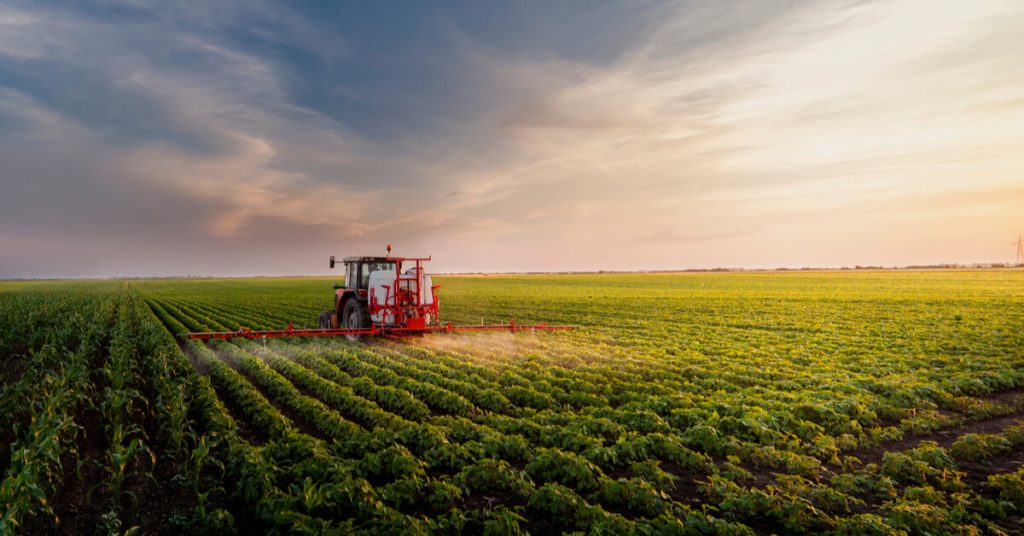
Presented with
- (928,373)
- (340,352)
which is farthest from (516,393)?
(928,373)

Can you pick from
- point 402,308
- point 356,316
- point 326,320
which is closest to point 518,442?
point 402,308

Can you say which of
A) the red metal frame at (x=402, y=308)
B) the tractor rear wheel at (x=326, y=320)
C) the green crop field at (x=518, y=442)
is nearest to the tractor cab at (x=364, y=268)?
the red metal frame at (x=402, y=308)

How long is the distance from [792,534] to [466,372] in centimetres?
845

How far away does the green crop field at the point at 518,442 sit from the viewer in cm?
582

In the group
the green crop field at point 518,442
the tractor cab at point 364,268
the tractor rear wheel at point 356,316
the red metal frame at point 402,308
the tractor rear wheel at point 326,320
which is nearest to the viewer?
the green crop field at point 518,442

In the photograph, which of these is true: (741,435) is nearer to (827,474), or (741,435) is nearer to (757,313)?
(827,474)

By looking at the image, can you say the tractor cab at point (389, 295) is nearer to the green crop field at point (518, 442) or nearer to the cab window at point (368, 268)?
Answer: the cab window at point (368, 268)

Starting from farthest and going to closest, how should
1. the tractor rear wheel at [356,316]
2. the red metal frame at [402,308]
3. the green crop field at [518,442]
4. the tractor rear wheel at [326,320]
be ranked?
the tractor rear wheel at [326,320]
the tractor rear wheel at [356,316]
the red metal frame at [402,308]
the green crop field at [518,442]

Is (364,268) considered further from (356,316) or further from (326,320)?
(326,320)

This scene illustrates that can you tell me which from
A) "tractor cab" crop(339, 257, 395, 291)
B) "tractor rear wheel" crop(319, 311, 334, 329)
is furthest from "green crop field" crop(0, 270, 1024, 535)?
"tractor rear wheel" crop(319, 311, 334, 329)

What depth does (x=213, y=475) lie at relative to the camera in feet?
23.7

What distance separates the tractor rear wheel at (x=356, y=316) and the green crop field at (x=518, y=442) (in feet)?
6.11

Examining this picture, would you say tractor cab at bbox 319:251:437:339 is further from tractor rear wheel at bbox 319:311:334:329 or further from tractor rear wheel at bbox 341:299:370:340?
tractor rear wheel at bbox 319:311:334:329

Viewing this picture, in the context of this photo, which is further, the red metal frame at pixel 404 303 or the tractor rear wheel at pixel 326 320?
the tractor rear wheel at pixel 326 320
